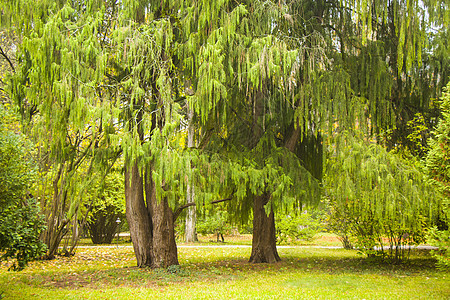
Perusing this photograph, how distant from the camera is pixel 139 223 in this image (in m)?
10.8

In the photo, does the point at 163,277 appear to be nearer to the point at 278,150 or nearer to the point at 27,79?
the point at 278,150

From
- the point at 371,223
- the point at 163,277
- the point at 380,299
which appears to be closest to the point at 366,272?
the point at 371,223

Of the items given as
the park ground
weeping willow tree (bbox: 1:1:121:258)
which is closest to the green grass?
the park ground

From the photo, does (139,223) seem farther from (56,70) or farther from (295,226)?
(295,226)

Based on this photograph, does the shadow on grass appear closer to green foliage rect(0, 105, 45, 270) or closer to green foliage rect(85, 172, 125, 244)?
green foliage rect(0, 105, 45, 270)

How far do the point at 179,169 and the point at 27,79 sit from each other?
4.07 m

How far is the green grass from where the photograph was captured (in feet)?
25.4

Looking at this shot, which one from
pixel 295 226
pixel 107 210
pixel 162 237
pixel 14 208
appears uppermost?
pixel 14 208

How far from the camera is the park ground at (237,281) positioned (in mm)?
7750

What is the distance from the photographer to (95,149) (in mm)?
9945

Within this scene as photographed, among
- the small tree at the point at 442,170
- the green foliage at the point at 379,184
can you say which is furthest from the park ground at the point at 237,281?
the small tree at the point at 442,170

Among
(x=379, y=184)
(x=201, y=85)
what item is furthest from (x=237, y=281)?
(x=201, y=85)

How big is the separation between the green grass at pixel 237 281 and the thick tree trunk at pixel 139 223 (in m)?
0.43

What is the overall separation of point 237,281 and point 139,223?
3.13 meters
